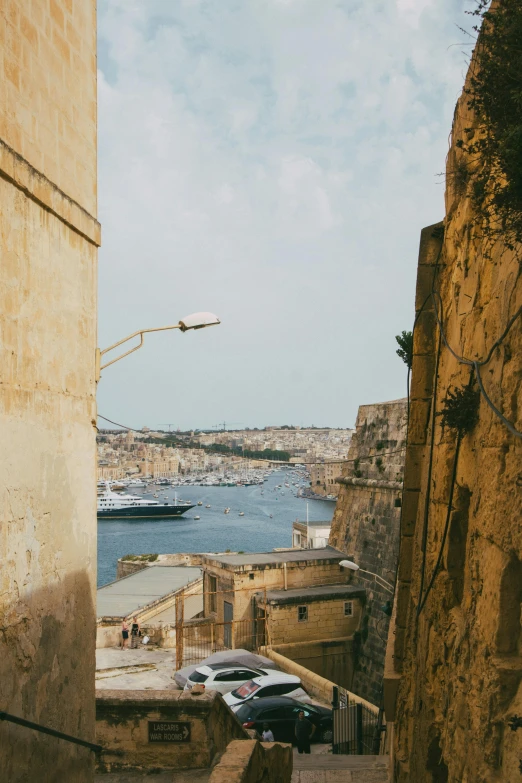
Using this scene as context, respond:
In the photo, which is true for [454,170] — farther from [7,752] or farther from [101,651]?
[101,651]

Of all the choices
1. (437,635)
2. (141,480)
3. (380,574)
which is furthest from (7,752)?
(141,480)

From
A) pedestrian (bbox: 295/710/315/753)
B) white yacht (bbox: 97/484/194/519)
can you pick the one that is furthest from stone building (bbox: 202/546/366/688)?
white yacht (bbox: 97/484/194/519)

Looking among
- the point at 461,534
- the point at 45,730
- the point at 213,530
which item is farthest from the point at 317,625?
the point at 213,530

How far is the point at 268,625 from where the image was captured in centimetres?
1862

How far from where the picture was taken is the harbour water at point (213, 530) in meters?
70.4

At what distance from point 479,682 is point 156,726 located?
5482mm

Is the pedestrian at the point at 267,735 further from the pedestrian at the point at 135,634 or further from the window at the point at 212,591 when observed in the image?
the pedestrian at the point at 135,634

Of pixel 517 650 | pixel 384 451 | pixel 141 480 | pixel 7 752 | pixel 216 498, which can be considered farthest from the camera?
pixel 141 480

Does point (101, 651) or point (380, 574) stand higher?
point (380, 574)

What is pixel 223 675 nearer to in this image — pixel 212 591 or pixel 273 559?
pixel 273 559

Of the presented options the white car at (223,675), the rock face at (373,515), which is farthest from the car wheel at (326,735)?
the rock face at (373,515)

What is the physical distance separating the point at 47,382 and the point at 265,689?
9322 millimetres

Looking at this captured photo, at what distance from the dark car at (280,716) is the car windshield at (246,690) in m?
0.38

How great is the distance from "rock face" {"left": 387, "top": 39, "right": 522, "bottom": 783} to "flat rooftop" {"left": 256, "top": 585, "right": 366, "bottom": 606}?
37.1 ft
